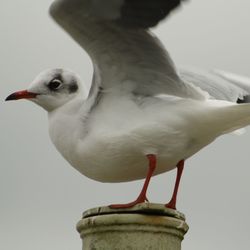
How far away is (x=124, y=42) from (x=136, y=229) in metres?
1.60

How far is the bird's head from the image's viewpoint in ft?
23.8

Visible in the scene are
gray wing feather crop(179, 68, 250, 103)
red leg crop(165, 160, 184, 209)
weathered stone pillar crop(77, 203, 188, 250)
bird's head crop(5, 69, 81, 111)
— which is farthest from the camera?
gray wing feather crop(179, 68, 250, 103)

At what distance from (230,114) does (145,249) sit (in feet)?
4.54

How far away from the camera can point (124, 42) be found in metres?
6.75

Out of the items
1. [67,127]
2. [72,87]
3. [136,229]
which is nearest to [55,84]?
[72,87]

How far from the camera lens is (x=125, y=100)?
6.80 meters

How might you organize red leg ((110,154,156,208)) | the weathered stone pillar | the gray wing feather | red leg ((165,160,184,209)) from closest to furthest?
the weathered stone pillar < red leg ((110,154,156,208)) < red leg ((165,160,184,209)) < the gray wing feather

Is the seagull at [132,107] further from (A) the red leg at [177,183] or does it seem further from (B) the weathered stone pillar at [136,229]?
(B) the weathered stone pillar at [136,229]

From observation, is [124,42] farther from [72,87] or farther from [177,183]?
[177,183]

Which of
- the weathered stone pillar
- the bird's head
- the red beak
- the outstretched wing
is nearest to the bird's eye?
the bird's head

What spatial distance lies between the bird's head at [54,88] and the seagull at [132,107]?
235mm

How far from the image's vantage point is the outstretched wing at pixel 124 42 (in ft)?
21.5

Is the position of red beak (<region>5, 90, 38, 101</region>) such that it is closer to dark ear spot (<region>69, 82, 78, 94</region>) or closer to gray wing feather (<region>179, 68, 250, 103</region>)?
dark ear spot (<region>69, 82, 78, 94</region>)

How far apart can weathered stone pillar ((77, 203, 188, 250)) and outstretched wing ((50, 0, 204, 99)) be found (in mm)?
1181
